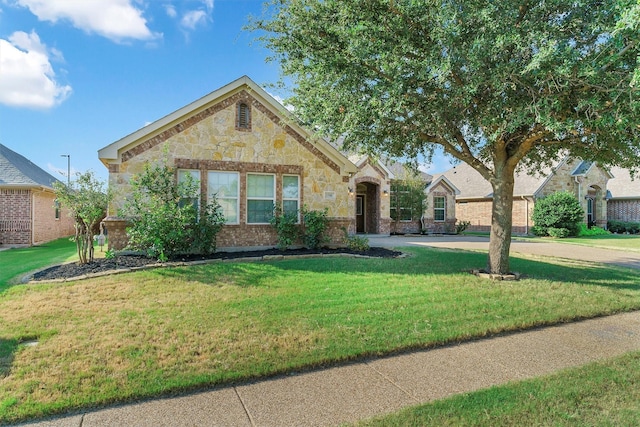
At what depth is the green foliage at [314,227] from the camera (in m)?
11.7

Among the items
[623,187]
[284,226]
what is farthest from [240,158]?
[623,187]

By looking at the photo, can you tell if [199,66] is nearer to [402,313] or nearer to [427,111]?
[427,111]

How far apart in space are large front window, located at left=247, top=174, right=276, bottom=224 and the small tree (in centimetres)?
391

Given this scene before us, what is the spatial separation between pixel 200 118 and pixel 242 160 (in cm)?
172

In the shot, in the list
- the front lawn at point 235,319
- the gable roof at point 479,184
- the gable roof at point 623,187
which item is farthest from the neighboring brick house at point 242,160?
the gable roof at point 623,187

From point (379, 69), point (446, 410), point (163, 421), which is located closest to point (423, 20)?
point (379, 69)

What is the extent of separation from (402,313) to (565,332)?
244 cm

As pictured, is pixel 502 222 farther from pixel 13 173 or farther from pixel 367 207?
pixel 13 173

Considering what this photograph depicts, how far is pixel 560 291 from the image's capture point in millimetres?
7605

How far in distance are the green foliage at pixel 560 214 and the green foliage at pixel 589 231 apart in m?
0.91

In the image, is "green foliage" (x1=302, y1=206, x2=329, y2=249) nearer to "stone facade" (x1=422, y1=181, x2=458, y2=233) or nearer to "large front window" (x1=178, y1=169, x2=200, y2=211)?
"large front window" (x1=178, y1=169, x2=200, y2=211)

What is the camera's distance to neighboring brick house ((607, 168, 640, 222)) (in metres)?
28.5

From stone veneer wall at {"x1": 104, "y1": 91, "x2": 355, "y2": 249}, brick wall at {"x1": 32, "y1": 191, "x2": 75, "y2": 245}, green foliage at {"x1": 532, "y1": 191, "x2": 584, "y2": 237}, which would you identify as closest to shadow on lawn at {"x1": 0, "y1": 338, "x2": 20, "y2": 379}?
stone veneer wall at {"x1": 104, "y1": 91, "x2": 355, "y2": 249}

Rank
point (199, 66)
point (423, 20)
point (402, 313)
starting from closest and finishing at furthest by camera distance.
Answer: point (402, 313) < point (423, 20) < point (199, 66)
